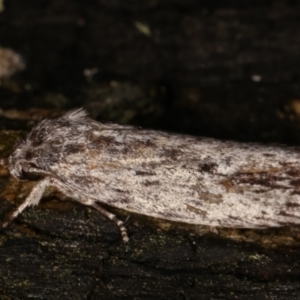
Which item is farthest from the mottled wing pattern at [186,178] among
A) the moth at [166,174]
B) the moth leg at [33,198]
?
the moth leg at [33,198]

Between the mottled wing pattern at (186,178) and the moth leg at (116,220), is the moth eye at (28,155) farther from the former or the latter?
the moth leg at (116,220)

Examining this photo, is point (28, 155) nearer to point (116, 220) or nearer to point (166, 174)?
point (116, 220)

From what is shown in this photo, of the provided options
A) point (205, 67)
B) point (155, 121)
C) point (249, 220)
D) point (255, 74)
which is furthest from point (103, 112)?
point (249, 220)

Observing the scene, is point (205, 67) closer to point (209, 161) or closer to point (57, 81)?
point (57, 81)

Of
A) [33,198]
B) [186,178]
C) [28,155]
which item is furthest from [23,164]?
[186,178]

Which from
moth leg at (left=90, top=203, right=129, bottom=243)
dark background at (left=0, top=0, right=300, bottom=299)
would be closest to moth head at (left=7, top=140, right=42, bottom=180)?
dark background at (left=0, top=0, right=300, bottom=299)

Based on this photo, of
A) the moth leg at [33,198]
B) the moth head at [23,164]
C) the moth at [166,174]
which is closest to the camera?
the moth at [166,174]

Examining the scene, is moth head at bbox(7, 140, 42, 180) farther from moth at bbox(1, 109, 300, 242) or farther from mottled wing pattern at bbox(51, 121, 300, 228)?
mottled wing pattern at bbox(51, 121, 300, 228)
